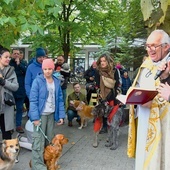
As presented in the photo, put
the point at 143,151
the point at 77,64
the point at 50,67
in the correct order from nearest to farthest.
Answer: the point at 143,151 < the point at 50,67 < the point at 77,64

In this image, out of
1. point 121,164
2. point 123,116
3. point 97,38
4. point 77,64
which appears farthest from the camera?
point 77,64

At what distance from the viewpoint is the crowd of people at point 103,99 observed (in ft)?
10.3

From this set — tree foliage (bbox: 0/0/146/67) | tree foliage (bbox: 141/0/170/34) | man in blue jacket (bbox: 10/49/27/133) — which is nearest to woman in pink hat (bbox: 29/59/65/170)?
tree foliage (bbox: 141/0/170/34)

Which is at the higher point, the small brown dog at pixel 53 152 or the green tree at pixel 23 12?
the green tree at pixel 23 12

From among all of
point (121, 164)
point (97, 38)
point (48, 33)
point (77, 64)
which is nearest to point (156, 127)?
point (121, 164)

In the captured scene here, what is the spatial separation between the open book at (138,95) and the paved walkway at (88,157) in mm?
2668

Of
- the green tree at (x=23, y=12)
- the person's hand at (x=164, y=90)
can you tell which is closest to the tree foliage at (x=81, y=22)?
the green tree at (x=23, y=12)

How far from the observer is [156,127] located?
3.14 m

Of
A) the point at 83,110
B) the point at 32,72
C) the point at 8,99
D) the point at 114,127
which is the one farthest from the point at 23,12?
the point at 83,110

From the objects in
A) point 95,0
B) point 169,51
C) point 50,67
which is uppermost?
point 95,0

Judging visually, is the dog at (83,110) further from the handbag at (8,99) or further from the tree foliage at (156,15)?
the tree foliage at (156,15)

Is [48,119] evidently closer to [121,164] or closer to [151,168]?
[121,164]

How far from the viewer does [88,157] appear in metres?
5.98

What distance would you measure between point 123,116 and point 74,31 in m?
5.71
